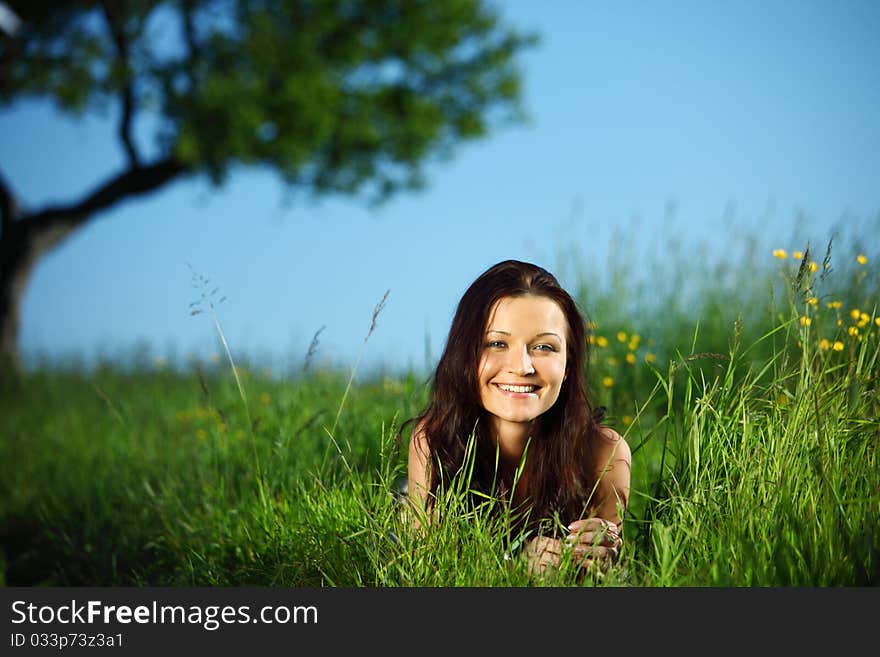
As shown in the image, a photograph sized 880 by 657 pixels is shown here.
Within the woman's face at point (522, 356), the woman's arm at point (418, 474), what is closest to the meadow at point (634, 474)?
the woman's arm at point (418, 474)

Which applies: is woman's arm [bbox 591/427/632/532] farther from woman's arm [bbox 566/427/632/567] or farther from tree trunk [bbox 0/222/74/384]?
tree trunk [bbox 0/222/74/384]

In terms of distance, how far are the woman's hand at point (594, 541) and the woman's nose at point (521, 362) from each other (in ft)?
1.39

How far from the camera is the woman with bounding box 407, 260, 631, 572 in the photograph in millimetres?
2303

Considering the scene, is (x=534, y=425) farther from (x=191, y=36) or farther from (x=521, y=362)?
(x=191, y=36)

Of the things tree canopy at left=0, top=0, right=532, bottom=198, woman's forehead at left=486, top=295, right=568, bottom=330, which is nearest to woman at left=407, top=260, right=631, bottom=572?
woman's forehead at left=486, top=295, right=568, bottom=330

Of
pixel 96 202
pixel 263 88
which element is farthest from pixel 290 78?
pixel 96 202

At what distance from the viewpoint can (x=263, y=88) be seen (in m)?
9.01

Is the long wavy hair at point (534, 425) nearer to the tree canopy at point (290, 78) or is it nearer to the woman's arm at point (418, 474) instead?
the woman's arm at point (418, 474)

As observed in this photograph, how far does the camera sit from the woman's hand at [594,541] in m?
2.20

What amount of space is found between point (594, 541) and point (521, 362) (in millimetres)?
504

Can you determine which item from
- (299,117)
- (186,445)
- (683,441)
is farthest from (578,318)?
(299,117)

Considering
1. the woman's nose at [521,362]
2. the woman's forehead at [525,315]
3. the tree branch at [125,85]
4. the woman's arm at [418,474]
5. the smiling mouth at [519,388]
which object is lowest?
the woman's arm at [418,474]

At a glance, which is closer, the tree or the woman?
the woman

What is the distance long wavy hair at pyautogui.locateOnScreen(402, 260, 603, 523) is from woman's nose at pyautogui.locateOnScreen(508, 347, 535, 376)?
0.33 feet
